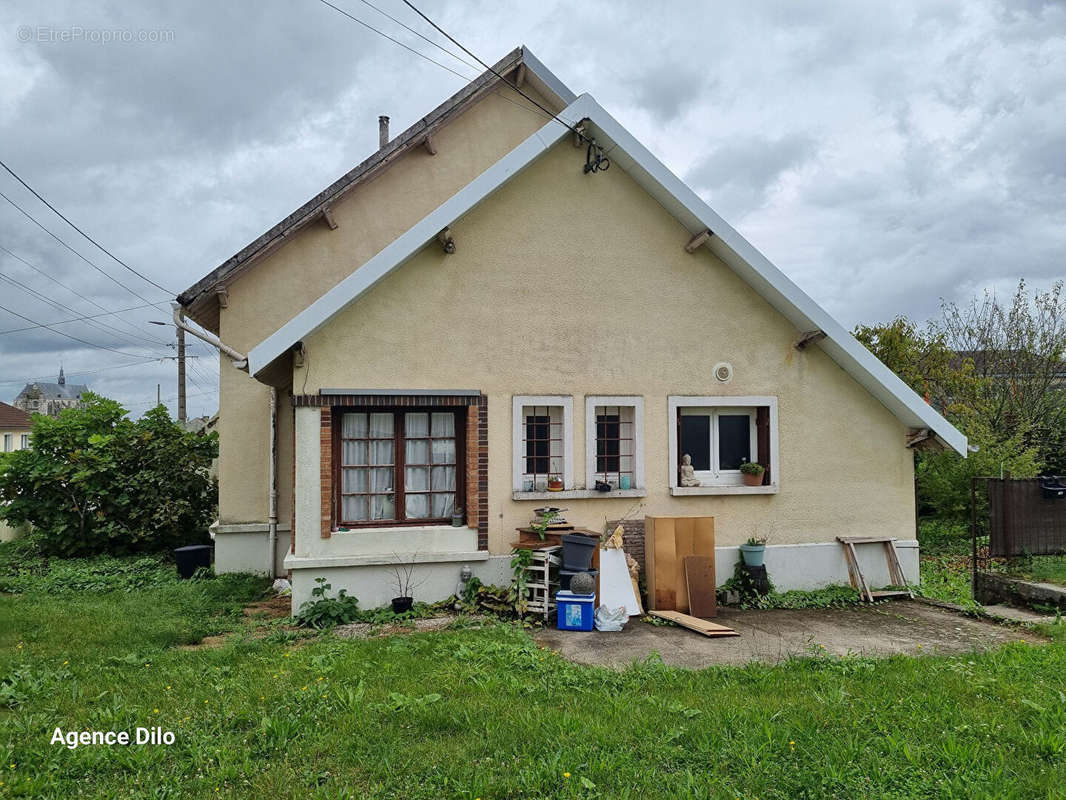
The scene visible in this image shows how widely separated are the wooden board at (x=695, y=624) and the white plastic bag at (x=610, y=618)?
21.4 inches

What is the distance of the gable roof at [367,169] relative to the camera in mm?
11469

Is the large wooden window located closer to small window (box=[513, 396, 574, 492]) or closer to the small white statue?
small window (box=[513, 396, 574, 492])

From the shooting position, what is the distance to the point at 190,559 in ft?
38.6

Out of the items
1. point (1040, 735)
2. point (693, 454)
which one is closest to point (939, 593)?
point (693, 454)

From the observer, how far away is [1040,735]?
4770mm

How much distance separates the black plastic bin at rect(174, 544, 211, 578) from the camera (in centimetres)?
1170

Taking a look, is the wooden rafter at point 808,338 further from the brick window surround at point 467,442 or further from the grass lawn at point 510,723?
the brick window surround at point 467,442

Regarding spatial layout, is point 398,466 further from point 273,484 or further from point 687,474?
point 687,474

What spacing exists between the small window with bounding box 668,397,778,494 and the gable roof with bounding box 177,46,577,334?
5.83 m

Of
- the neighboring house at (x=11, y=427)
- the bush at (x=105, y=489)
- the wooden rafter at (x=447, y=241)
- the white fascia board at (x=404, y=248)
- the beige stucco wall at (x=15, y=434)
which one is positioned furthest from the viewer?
the neighboring house at (x=11, y=427)

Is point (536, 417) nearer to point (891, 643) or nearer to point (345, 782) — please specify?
point (891, 643)

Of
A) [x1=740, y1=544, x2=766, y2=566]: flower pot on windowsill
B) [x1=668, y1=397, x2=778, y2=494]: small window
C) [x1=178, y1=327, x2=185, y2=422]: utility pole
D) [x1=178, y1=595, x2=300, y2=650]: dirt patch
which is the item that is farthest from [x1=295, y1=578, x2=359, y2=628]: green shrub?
[x1=178, y1=327, x2=185, y2=422]: utility pole

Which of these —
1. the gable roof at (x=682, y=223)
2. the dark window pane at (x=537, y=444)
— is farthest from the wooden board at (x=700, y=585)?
the gable roof at (x=682, y=223)

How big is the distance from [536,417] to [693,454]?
2273mm
